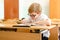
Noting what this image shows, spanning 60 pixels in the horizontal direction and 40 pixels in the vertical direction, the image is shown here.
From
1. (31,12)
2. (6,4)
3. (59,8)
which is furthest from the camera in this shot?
(6,4)

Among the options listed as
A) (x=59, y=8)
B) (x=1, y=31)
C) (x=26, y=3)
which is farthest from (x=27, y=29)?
(x=26, y=3)

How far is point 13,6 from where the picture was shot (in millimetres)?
3787

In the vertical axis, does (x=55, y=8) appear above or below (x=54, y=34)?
above

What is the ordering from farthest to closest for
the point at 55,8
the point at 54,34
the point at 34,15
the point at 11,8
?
the point at 11,8 < the point at 55,8 < the point at 54,34 < the point at 34,15

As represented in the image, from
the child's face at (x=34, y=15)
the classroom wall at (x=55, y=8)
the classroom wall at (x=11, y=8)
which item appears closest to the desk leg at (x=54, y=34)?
the child's face at (x=34, y=15)

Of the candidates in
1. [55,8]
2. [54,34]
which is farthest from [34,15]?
[55,8]

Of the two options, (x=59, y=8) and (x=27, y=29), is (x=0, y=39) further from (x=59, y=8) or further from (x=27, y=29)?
(x=59, y=8)

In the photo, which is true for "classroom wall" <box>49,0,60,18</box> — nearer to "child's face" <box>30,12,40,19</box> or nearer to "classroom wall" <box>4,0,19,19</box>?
"classroom wall" <box>4,0,19,19</box>

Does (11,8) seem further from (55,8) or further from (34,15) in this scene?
(34,15)

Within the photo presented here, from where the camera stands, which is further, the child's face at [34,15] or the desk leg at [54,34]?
the desk leg at [54,34]

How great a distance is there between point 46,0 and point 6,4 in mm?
992

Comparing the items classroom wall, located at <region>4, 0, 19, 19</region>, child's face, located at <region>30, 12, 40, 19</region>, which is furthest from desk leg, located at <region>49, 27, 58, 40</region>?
classroom wall, located at <region>4, 0, 19, 19</region>

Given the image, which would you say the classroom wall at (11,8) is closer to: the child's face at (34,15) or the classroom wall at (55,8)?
the classroom wall at (55,8)

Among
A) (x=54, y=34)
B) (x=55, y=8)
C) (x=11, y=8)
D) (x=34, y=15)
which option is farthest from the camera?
(x=11, y=8)
